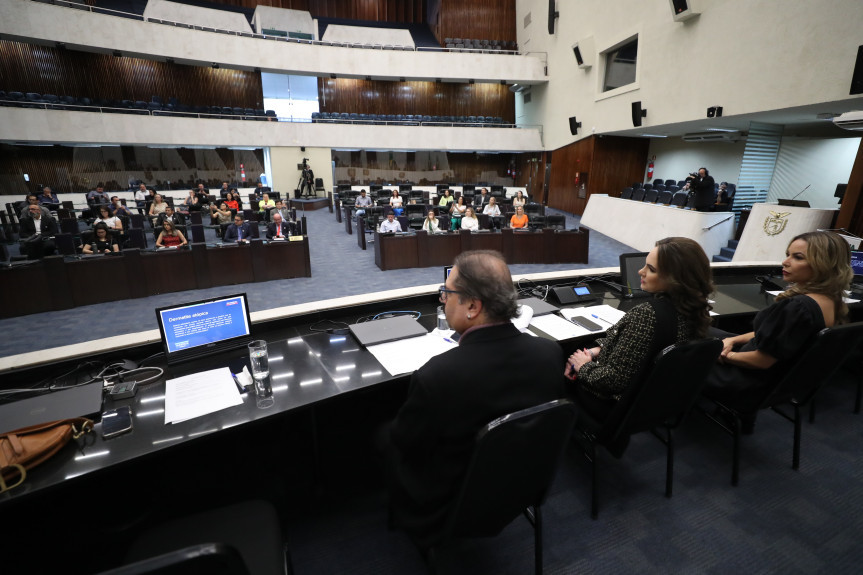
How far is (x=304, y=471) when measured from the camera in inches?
90.1

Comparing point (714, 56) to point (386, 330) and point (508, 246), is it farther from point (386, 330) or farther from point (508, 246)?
point (386, 330)

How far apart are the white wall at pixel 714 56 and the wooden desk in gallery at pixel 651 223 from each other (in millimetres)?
1940

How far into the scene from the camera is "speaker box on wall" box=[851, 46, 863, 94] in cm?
550

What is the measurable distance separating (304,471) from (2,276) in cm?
552

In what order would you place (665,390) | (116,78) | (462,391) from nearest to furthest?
1. (462,391)
2. (665,390)
3. (116,78)

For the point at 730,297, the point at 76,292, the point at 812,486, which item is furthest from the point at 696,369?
the point at 76,292

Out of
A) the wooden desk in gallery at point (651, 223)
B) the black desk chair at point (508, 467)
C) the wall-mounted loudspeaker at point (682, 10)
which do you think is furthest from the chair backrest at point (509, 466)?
the wall-mounted loudspeaker at point (682, 10)

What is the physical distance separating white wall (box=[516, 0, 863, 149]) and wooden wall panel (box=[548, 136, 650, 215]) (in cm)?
64

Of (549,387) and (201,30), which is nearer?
(549,387)

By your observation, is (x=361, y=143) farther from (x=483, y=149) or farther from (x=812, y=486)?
(x=812, y=486)

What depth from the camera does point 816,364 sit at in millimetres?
2014

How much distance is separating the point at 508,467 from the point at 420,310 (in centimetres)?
147

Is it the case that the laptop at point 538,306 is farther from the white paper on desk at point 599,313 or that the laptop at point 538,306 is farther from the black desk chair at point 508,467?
the black desk chair at point 508,467

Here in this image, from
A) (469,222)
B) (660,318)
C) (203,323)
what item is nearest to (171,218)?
(469,222)
